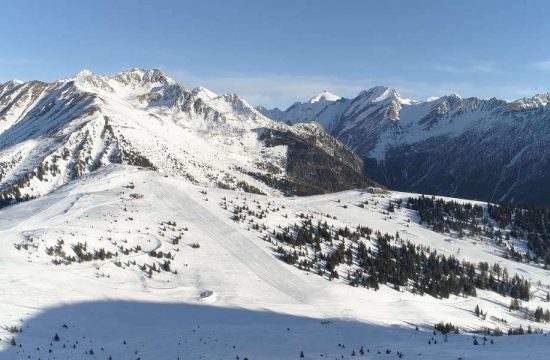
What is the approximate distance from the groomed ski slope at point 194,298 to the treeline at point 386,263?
240cm

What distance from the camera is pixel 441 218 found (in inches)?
3730

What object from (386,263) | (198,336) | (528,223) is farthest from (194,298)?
(528,223)

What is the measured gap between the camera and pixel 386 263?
211ft

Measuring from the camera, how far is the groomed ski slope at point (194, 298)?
29.6 meters

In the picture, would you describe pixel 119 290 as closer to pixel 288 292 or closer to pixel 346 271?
pixel 288 292

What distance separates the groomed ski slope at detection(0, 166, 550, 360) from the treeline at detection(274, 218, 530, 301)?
7.86 ft

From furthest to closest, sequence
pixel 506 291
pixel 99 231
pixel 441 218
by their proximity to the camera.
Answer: pixel 441 218 → pixel 506 291 → pixel 99 231

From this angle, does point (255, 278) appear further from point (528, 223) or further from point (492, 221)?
point (528, 223)

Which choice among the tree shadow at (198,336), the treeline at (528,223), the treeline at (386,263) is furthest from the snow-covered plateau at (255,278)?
the treeline at (528,223)

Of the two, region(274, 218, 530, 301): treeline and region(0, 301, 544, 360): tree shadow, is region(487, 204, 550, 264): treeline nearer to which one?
region(274, 218, 530, 301): treeline

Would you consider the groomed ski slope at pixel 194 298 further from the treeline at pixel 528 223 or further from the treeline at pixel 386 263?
the treeline at pixel 528 223

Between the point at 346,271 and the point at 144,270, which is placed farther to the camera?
the point at 346,271

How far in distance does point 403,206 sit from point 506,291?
122ft

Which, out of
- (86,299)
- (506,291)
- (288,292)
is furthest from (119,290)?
(506,291)
